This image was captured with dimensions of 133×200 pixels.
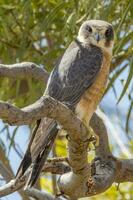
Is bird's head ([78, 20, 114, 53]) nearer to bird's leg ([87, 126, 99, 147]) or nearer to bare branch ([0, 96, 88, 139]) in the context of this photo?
bird's leg ([87, 126, 99, 147])

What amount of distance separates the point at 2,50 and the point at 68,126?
4.71 feet

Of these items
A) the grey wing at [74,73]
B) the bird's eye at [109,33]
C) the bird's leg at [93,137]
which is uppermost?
the bird's eye at [109,33]

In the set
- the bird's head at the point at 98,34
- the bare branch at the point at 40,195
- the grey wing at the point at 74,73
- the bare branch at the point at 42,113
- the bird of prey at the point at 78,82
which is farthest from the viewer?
the bird's head at the point at 98,34

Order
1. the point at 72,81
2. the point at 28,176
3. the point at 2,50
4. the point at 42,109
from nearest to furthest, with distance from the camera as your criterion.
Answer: the point at 42,109
the point at 28,176
the point at 72,81
the point at 2,50

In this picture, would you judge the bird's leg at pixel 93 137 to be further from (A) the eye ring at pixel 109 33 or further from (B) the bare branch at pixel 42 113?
(A) the eye ring at pixel 109 33

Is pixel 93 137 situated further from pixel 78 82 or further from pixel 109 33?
pixel 109 33

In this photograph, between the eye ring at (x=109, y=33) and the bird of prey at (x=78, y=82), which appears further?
the eye ring at (x=109, y=33)

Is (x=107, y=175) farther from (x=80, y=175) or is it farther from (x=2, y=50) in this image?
(x=2, y=50)

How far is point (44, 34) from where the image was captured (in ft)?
13.5

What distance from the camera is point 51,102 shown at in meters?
2.14

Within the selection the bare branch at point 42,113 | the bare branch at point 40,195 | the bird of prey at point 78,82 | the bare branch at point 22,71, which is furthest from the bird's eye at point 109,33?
the bare branch at point 42,113

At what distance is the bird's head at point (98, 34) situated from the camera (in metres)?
3.20

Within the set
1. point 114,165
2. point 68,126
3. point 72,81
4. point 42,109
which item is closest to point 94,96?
point 72,81

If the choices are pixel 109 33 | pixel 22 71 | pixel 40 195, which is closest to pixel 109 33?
pixel 109 33
